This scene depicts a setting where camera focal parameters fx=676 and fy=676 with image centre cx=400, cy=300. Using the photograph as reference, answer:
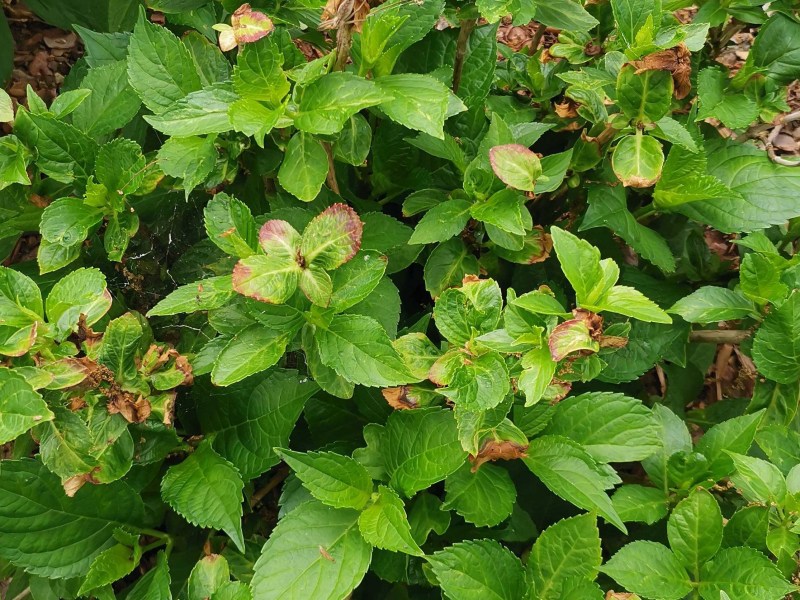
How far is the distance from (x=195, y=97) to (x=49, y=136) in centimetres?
34

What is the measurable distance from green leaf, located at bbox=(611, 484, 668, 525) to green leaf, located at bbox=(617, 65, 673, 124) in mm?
636

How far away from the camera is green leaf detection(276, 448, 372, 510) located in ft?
3.42

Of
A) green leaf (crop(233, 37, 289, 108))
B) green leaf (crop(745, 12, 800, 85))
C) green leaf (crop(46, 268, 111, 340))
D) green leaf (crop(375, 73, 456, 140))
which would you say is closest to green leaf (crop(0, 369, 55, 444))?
green leaf (crop(46, 268, 111, 340))

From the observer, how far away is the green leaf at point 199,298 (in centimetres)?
100

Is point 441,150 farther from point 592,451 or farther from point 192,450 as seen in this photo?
point 192,450

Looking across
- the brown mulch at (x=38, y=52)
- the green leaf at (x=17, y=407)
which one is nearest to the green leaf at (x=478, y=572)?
the green leaf at (x=17, y=407)

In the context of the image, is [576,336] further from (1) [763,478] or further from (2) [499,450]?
(1) [763,478]

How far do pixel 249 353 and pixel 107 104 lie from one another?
0.64 m

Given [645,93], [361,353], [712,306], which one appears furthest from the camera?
[712,306]

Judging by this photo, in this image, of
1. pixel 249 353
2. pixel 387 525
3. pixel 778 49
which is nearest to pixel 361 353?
pixel 249 353

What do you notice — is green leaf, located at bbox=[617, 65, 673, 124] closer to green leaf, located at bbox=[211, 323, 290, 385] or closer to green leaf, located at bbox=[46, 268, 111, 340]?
green leaf, located at bbox=[211, 323, 290, 385]

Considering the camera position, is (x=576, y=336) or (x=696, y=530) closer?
(x=576, y=336)

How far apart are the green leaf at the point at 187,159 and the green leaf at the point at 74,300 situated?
0.62 ft

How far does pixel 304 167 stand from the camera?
103 cm
